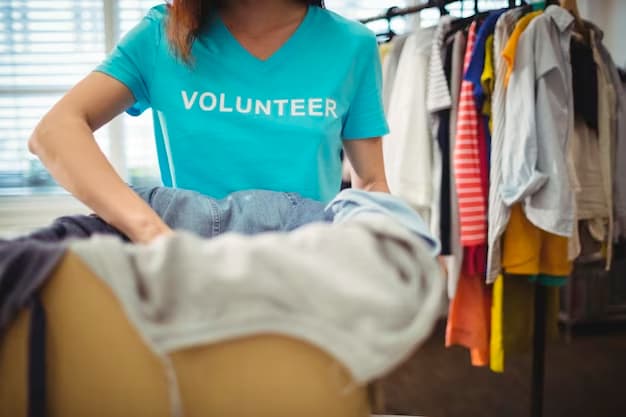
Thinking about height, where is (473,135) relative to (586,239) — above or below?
above

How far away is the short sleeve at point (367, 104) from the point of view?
2.15 ft

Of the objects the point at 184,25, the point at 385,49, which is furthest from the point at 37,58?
the point at 184,25

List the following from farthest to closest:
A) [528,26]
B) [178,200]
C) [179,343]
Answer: [528,26], [178,200], [179,343]

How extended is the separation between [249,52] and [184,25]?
0.09m

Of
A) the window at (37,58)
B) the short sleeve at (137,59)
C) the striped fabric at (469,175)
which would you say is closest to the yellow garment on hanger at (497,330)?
the striped fabric at (469,175)

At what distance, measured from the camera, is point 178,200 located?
51 cm

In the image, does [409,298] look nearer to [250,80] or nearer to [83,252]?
[83,252]

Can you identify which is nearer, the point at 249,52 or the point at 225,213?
the point at 225,213

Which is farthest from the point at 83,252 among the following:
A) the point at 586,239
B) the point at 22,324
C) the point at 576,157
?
the point at 586,239

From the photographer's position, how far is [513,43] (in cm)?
116

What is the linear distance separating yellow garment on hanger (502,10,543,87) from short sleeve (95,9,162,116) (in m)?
0.91

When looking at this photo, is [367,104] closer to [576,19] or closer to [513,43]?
[513,43]

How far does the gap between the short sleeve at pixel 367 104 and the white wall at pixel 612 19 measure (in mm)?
2138

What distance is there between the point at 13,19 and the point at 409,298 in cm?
241
